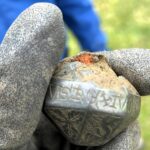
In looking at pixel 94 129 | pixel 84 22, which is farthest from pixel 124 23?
pixel 94 129

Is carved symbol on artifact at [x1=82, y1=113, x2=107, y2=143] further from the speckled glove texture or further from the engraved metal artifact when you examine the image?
the speckled glove texture

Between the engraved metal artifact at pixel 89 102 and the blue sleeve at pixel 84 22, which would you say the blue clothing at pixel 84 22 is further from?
the engraved metal artifact at pixel 89 102

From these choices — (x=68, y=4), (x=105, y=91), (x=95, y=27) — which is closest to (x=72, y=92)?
(x=105, y=91)

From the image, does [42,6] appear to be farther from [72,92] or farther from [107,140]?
[107,140]

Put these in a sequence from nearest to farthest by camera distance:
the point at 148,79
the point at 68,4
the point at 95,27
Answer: the point at 148,79 → the point at 68,4 → the point at 95,27

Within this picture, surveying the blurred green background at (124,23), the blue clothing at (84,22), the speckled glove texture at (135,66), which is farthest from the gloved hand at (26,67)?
the blurred green background at (124,23)

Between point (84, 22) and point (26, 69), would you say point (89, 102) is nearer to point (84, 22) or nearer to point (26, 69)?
point (26, 69)
